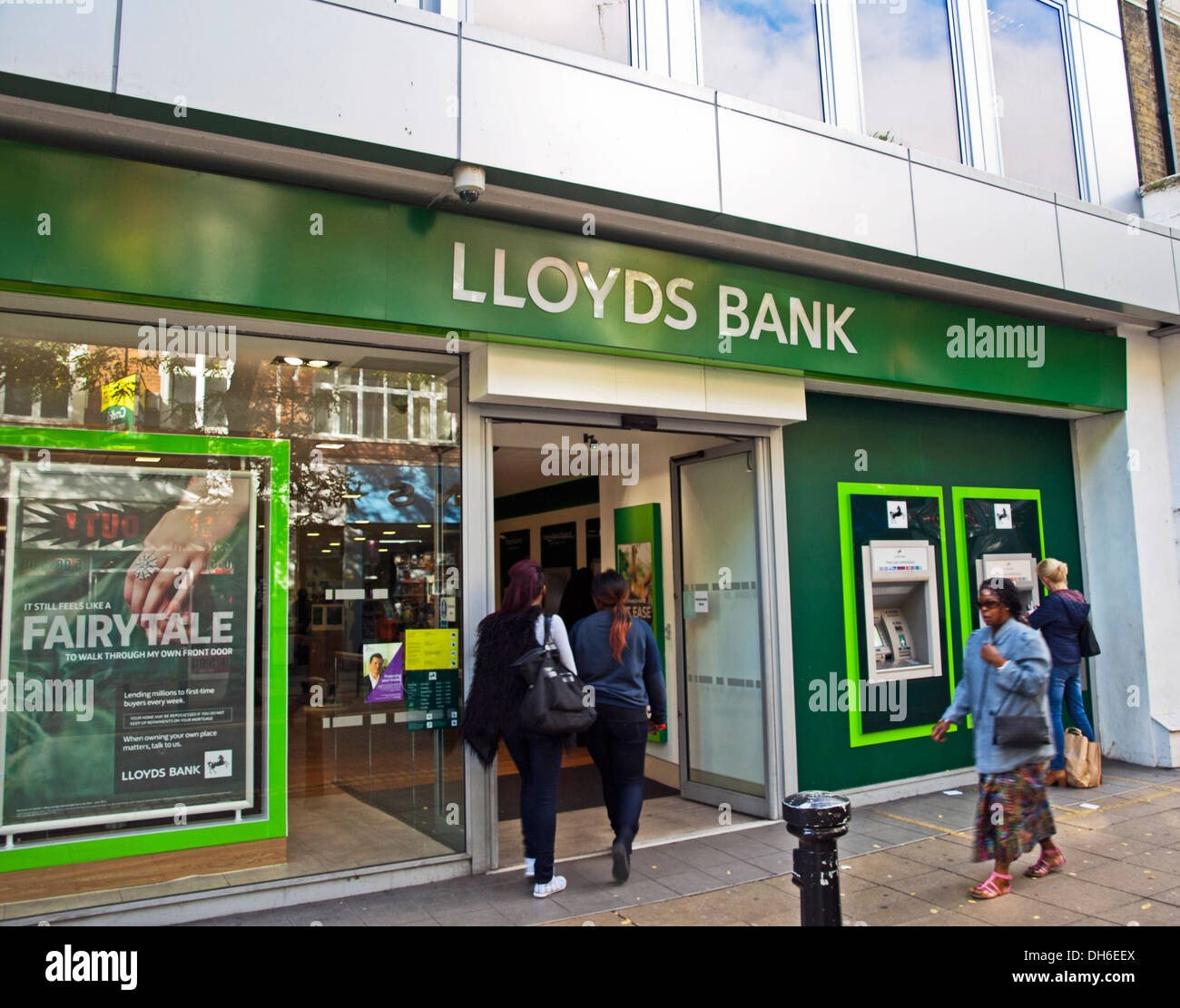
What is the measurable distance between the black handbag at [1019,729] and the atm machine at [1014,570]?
11.4 ft

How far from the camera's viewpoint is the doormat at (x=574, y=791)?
695cm

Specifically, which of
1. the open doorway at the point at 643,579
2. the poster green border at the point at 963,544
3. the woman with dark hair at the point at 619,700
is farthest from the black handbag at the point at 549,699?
the poster green border at the point at 963,544

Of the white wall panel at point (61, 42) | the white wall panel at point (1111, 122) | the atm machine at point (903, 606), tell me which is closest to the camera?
the white wall panel at point (61, 42)

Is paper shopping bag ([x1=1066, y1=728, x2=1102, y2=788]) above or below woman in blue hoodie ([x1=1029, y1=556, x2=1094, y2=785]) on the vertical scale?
below

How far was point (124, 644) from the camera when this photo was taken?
4.60m

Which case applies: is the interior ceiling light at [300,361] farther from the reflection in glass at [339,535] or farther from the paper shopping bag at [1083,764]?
the paper shopping bag at [1083,764]

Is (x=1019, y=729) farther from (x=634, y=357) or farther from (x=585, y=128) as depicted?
(x=585, y=128)

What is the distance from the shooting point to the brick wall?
30.6 ft

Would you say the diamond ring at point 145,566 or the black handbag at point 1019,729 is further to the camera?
the diamond ring at point 145,566

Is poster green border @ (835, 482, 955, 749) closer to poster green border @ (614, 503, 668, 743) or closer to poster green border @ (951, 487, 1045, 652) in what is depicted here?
poster green border @ (951, 487, 1045, 652)

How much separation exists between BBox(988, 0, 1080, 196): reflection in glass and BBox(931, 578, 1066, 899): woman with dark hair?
17.7 feet

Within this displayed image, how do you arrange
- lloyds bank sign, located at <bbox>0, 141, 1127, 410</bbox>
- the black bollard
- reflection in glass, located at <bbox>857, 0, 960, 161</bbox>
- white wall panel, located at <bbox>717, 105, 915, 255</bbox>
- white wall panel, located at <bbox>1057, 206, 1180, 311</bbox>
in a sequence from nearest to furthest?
the black bollard → lloyds bank sign, located at <bbox>0, 141, 1127, 410</bbox> → white wall panel, located at <bbox>717, 105, 915, 255</bbox> → white wall panel, located at <bbox>1057, 206, 1180, 311</bbox> → reflection in glass, located at <bbox>857, 0, 960, 161</bbox>

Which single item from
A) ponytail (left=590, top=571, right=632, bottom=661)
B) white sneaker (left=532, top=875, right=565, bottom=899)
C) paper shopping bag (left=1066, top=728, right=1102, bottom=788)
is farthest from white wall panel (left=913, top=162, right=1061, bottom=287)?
white sneaker (left=532, top=875, right=565, bottom=899)
